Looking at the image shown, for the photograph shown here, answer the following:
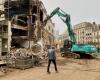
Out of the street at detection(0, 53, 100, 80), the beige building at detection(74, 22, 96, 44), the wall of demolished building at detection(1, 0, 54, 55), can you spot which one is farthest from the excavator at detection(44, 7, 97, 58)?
the beige building at detection(74, 22, 96, 44)

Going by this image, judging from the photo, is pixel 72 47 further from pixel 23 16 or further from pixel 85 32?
pixel 85 32

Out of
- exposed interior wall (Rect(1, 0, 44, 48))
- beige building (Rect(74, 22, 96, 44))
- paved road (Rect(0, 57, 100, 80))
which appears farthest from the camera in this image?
beige building (Rect(74, 22, 96, 44))

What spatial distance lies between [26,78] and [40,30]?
80.4 feet

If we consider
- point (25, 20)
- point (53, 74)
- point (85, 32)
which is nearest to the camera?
point (53, 74)

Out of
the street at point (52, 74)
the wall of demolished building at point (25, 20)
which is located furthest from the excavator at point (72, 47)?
the street at point (52, 74)

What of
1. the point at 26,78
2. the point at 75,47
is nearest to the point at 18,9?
the point at 75,47

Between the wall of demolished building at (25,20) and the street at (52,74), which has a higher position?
the wall of demolished building at (25,20)

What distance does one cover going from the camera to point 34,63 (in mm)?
20641

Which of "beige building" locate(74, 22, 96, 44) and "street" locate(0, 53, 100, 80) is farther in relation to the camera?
"beige building" locate(74, 22, 96, 44)

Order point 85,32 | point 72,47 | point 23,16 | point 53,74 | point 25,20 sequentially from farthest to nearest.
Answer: point 85,32 < point 25,20 < point 23,16 < point 72,47 < point 53,74

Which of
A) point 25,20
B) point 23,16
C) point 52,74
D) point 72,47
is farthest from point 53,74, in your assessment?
point 25,20

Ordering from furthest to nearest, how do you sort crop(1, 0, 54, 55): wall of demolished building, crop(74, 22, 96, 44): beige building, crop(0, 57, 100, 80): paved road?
crop(74, 22, 96, 44): beige building < crop(1, 0, 54, 55): wall of demolished building < crop(0, 57, 100, 80): paved road

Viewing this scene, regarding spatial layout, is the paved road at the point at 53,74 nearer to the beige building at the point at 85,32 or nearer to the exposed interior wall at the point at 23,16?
the exposed interior wall at the point at 23,16

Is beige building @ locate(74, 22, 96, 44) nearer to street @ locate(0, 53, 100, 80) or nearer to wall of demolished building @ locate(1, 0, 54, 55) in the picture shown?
wall of demolished building @ locate(1, 0, 54, 55)
